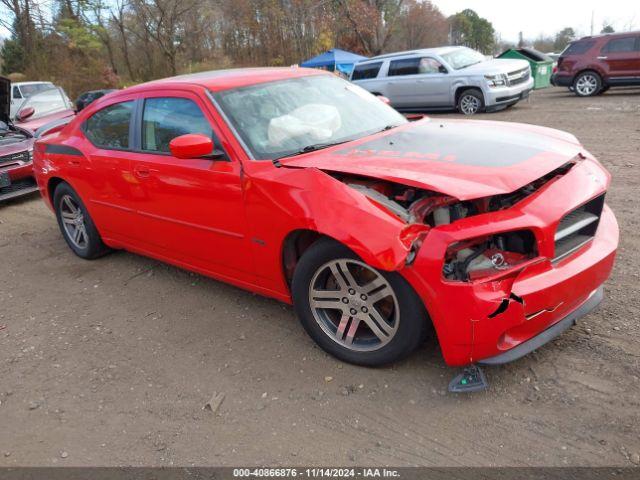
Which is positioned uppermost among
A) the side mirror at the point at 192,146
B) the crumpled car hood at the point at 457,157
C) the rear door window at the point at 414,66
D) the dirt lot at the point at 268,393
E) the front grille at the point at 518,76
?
the rear door window at the point at 414,66

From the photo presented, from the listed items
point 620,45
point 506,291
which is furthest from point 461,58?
point 506,291

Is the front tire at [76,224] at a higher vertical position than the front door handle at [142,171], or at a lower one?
lower

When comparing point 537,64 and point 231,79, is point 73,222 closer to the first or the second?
point 231,79

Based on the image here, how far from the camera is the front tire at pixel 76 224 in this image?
4.95m

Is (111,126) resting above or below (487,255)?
above

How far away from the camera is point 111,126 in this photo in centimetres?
445

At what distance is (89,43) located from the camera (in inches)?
1254

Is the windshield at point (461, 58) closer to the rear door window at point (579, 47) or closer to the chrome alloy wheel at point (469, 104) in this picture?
the chrome alloy wheel at point (469, 104)

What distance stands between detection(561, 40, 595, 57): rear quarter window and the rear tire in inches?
162

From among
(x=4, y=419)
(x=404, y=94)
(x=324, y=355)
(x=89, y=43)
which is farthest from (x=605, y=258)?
(x=89, y=43)

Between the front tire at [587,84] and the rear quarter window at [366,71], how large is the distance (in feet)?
19.2

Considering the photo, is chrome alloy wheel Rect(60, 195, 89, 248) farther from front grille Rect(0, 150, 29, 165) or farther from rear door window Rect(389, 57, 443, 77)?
rear door window Rect(389, 57, 443, 77)

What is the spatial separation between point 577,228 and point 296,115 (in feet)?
6.28

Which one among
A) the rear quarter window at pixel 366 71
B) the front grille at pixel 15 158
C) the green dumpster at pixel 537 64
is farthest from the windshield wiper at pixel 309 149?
the green dumpster at pixel 537 64
